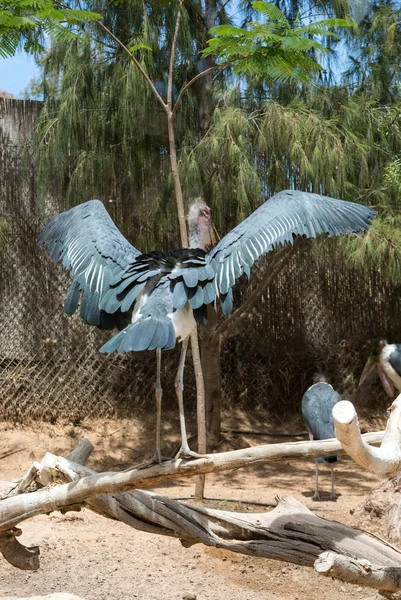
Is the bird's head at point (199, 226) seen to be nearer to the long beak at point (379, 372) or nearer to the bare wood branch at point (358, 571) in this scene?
the bare wood branch at point (358, 571)

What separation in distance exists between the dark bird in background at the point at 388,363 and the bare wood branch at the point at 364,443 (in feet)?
14.9

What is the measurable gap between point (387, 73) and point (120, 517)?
5.10 metres

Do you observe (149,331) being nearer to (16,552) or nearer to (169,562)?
(16,552)

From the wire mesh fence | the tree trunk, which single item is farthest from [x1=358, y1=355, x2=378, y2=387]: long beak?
the tree trunk

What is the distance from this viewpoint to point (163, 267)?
312cm

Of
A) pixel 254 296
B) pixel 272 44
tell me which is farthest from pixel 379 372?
pixel 272 44

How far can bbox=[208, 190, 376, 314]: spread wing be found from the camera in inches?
121

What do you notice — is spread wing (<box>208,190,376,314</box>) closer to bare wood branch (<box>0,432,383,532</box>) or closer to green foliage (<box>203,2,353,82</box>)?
bare wood branch (<box>0,432,383,532</box>)

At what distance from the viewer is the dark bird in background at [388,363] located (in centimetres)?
725

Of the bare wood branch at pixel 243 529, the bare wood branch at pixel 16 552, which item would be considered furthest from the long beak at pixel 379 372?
the bare wood branch at pixel 16 552

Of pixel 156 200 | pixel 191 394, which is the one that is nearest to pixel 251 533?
pixel 156 200

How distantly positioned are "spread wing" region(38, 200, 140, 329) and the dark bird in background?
4332mm

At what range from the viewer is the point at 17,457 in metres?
6.70

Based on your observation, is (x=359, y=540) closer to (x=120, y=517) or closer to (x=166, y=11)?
(x=120, y=517)
